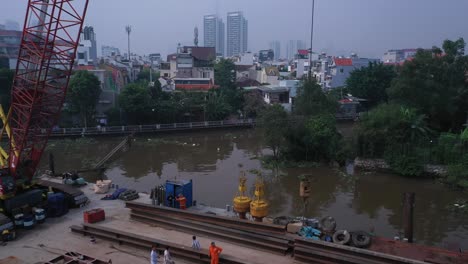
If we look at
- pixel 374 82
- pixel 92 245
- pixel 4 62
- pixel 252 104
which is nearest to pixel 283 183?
pixel 92 245

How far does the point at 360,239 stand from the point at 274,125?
14.6 metres

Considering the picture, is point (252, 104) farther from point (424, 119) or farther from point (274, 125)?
point (424, 119)

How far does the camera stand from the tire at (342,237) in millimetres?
10969

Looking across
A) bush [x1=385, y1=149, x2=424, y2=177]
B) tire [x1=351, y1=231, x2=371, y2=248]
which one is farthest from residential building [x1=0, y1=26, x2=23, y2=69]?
tire [x1=351, y1=231, x2=371, y2=248]

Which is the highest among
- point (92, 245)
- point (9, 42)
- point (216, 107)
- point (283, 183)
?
point (9, 42)

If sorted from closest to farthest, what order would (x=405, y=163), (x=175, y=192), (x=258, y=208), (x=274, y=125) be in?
(x=258, y=208) < (x=175, y=192) < (x=405, y=163) < (x=274, y=125)

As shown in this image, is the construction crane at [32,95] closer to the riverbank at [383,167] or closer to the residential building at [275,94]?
the riverbank at [383,167]

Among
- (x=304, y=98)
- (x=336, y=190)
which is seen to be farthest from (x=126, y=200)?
(x=304, y=98)

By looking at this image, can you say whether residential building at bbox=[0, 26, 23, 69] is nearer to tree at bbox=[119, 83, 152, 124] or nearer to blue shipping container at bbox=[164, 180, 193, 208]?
tree at bbox=[119, 83, 152, 124]

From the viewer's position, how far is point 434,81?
28922 mm

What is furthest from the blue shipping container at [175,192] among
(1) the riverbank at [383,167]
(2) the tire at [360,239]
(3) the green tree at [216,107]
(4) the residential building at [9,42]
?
(4) the residential building at [9,42]

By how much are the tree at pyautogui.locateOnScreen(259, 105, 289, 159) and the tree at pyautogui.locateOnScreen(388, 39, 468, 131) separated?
A: 9677 millimetres

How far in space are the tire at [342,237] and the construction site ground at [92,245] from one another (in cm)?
152

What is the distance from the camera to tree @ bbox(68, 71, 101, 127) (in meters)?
34.3
